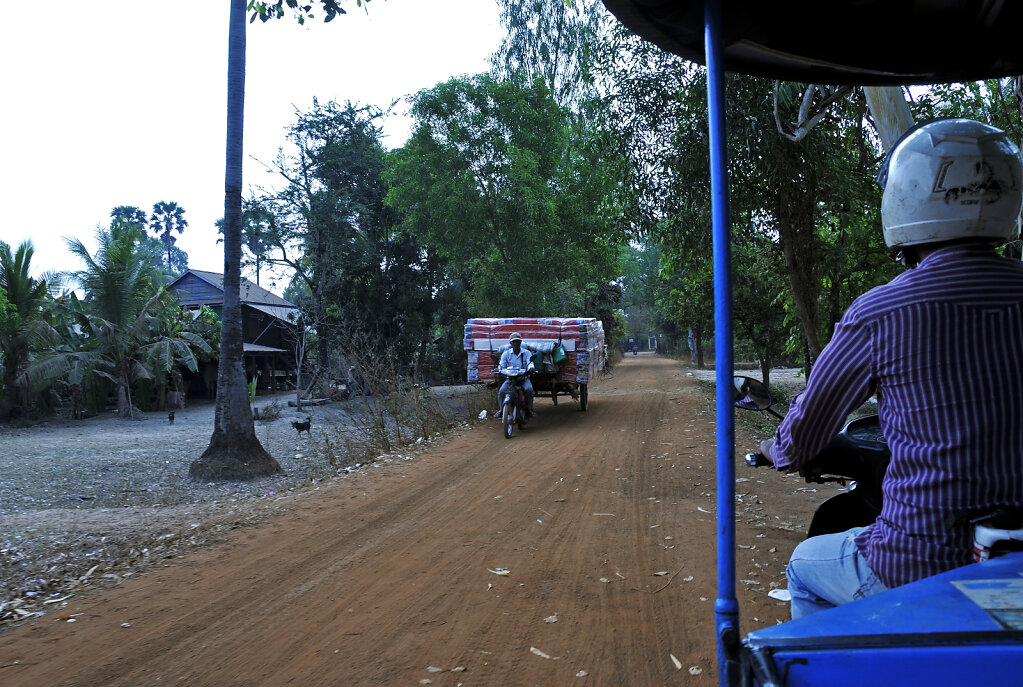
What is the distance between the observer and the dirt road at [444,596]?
12.1ft

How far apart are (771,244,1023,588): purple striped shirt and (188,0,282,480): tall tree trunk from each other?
1107 cm

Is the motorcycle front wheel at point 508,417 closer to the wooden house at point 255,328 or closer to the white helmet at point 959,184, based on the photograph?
the white helmet at point 959,184

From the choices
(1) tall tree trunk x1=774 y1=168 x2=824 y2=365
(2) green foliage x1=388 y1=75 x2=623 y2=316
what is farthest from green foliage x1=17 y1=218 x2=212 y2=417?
(1) tall tree trunk x1=774 y1=168 x2=824 y2=365

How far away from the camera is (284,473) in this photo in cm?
1223

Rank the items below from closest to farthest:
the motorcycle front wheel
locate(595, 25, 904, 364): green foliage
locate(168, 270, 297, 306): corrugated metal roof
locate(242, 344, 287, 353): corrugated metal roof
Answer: locate(595, 25, 904, 364): green foliage
the motorcycle front wheel
locate(242, 344, 287, 353): corrugated metal roof
locate(168, 270, 297, 306): corrugated metal roof

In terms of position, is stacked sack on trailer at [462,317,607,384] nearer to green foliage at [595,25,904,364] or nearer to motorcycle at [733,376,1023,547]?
green foliage at [595,25,904,364]

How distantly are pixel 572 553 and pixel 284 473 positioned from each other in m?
7.91

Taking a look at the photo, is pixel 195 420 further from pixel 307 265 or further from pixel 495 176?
pixel 495 176

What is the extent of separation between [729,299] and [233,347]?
37.5 ft

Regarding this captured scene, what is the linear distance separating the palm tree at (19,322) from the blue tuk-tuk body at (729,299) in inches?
1017

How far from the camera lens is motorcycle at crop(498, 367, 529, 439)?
1323 centimetres

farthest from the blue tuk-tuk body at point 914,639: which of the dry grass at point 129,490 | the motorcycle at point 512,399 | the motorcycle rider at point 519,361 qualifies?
the motorcycle rider at point 519,361

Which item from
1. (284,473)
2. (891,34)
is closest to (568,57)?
(284,473)

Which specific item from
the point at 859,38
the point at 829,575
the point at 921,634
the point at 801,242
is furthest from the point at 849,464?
the point at 801,242
